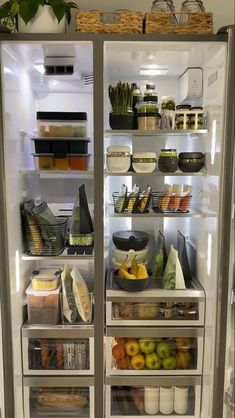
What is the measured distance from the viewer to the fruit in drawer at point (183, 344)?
1.74m

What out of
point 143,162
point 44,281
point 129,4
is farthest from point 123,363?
point 129,4

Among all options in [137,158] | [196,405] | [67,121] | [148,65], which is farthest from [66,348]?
[148,65]

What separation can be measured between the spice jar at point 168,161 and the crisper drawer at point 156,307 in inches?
22.4

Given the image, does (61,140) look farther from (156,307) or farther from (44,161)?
(156,307)

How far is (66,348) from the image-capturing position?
171 centimetres

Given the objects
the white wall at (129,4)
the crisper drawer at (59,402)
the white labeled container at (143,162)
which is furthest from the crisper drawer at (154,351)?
the white wall at (129,4)

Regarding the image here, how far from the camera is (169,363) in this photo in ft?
5.60

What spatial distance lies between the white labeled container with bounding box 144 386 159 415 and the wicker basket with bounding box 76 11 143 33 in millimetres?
1625

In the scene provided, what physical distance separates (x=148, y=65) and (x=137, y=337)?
1.29 metres

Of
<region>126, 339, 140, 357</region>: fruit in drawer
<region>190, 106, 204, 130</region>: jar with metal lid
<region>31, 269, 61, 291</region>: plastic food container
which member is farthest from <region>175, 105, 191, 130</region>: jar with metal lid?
<region>126, 339, 140, 357</region>: fruit in drawer

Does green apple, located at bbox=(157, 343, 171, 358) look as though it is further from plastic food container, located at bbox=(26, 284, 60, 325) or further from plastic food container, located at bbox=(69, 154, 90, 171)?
plastic food container, located at bbox=(69, 154, 90, 171)

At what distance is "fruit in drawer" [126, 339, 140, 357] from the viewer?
1.71 m

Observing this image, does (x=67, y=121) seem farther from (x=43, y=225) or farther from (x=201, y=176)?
(x=201, y=176)

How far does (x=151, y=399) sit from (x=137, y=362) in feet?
0.69
